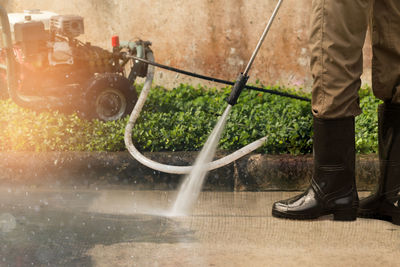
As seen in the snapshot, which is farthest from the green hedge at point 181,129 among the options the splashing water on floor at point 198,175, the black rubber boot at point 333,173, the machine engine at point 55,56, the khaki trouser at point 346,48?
the khaki trouser at point 346,48

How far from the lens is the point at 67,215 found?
3717 mm

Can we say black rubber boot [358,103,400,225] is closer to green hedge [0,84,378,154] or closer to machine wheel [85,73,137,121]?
green hedge [0,84,378,154]

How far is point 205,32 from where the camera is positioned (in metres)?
6.15

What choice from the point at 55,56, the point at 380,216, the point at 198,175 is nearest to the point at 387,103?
the point at 380,216

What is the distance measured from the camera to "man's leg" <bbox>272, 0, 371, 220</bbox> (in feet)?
10.3

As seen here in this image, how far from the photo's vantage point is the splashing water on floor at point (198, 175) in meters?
4.03

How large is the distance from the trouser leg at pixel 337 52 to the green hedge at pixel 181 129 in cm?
115

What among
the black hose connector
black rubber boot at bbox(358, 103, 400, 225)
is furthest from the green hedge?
black rubber boot at bbox(358, 103, 400, 225)

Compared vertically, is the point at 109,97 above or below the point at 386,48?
below

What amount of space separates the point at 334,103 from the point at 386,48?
460 mm

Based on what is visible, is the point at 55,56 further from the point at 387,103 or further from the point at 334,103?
the point at 387,103

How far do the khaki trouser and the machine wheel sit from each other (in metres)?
2.19

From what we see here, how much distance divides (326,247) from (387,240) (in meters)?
0.35

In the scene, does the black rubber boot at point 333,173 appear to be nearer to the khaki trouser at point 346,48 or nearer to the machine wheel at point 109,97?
the khaki trouser at point 346,48
